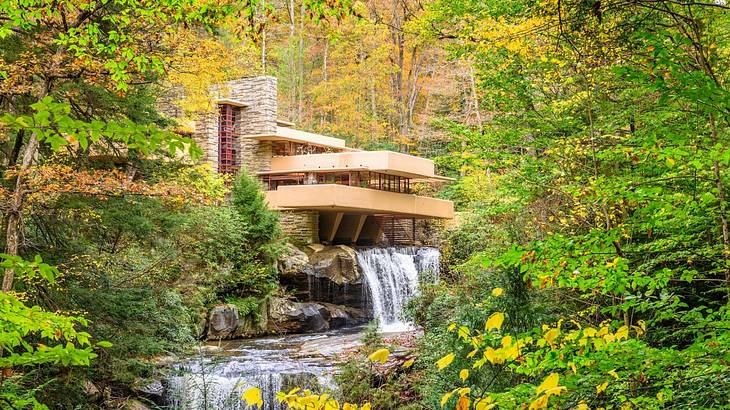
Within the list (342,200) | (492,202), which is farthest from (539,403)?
(342,200)

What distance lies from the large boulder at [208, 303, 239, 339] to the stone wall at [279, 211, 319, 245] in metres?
5.50

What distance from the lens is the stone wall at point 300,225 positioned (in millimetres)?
21391

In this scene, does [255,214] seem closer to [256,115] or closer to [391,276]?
[391,276]

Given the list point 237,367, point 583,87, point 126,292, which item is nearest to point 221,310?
point 237,367

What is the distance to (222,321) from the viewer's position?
15.7 m

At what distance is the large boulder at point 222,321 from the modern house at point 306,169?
5.17 metres

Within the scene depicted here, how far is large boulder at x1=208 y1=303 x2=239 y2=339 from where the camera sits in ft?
51.0

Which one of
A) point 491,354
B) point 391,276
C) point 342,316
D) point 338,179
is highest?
point 338,179

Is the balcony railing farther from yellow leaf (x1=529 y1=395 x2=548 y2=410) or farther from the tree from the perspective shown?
yellow leaf (x1=529 y1=395 x2=548 y2=410)

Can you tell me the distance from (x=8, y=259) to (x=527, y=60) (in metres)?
7.32

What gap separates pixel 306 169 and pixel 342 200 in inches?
94.6

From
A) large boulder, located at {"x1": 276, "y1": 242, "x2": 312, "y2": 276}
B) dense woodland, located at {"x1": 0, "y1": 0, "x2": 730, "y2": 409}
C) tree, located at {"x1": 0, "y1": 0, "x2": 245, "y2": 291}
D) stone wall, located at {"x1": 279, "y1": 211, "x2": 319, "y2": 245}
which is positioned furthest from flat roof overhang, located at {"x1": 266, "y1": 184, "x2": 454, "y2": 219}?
tree, located at {"x1": 0, "y1": 0, "x2": 245, "y2": 291}

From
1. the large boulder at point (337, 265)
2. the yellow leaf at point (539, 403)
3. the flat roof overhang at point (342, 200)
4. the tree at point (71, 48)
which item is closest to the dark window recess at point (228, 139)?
the flat roof overhang at point (342, 200)

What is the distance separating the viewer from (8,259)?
10.2 ft
